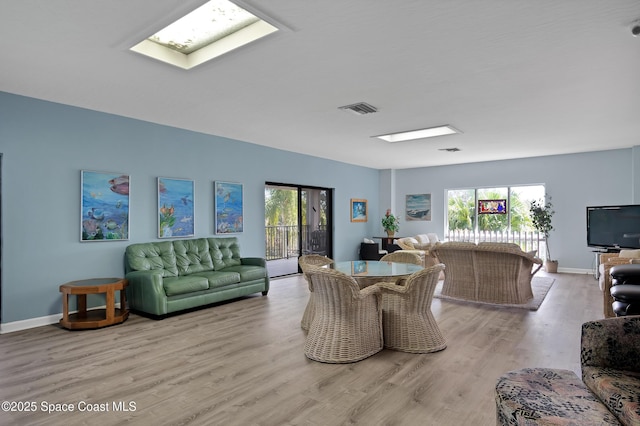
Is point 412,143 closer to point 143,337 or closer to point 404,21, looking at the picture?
point 404,21

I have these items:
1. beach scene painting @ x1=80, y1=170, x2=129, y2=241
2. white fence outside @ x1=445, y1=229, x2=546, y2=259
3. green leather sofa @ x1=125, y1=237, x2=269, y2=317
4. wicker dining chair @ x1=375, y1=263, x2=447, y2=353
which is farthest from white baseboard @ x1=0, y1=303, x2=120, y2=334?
white fence outside @ x1=445, y1=229, x2=546, y2=259

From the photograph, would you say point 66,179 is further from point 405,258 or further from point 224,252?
point 405,258

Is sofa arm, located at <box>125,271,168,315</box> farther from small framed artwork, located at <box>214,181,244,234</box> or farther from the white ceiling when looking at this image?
the white ceiling

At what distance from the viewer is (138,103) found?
4.64 meters

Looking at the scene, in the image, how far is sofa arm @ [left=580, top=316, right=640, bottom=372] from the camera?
173 centimetres

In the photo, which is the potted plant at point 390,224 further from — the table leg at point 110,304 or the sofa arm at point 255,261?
the table leg at point 110,304

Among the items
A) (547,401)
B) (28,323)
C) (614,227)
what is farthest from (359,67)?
(614,227)

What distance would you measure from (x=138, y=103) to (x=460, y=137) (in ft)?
16.9

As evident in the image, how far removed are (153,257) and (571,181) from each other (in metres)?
8.81

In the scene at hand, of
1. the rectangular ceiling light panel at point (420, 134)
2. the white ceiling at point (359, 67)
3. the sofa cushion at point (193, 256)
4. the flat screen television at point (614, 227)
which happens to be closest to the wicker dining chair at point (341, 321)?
the white ceiling at point (359, 67)

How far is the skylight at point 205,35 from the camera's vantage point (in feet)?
9.55

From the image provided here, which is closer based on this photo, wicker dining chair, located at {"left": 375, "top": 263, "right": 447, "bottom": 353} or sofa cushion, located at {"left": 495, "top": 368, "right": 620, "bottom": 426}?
sofa cushion, located at {"left": 495, "top": 368, "right": 620, "bottom": 426}

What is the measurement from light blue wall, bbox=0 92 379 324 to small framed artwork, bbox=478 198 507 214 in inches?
265

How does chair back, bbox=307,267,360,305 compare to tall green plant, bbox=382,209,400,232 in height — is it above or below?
below
